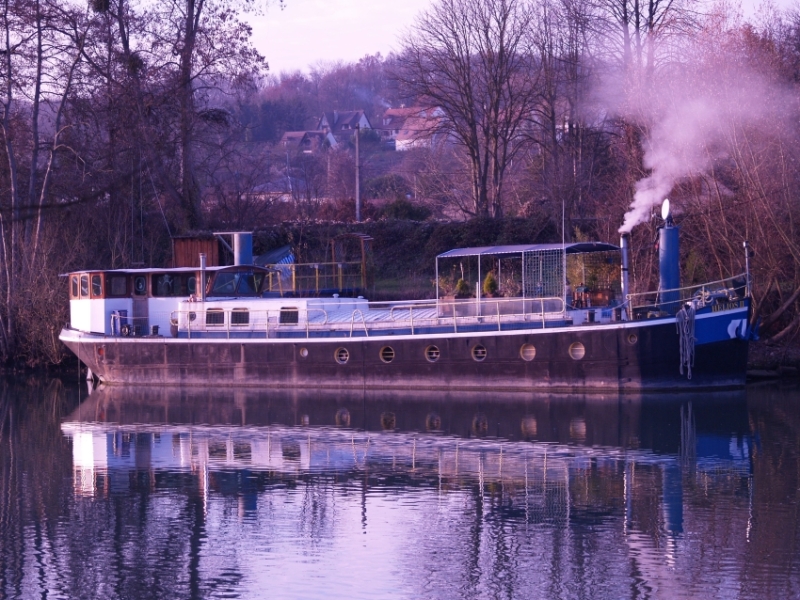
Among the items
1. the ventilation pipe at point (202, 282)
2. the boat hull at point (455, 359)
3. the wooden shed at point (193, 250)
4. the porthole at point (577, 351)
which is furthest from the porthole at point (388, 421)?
the wooden shed at point (193, 250)

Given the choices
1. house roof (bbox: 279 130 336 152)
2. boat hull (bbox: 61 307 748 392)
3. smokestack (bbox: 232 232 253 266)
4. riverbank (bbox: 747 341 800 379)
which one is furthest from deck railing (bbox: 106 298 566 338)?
house roof (bbox: 279 130 336 152)

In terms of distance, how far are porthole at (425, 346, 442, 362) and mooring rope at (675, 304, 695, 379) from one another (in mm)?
6785

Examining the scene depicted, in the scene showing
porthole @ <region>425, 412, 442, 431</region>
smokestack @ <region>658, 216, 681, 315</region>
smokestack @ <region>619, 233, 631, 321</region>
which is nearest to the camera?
porthole @ <region>425, 412, 442, 431</region>

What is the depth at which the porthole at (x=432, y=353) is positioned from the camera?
103 feet

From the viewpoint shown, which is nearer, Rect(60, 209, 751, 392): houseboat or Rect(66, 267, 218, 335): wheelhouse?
Rect(60, 209, 751, 392): houseboat

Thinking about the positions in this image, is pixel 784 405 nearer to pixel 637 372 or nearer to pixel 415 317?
pixel 637 372

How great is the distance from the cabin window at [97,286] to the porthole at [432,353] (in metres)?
11.1

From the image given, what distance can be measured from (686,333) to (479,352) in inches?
227

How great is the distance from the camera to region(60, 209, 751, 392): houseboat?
2911 cm

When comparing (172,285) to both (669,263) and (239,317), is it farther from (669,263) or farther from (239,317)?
(669,263)

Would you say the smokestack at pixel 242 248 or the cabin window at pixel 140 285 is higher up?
the smokestack at pixel 242 248

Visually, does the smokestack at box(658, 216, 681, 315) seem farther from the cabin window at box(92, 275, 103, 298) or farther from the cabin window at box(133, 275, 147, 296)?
the cabin window at box(92, 275, 103, 298)

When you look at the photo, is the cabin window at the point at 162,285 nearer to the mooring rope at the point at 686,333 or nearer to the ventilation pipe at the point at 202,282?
the ventilation pipe at the point at 202,282

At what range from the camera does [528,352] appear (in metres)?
30.4
